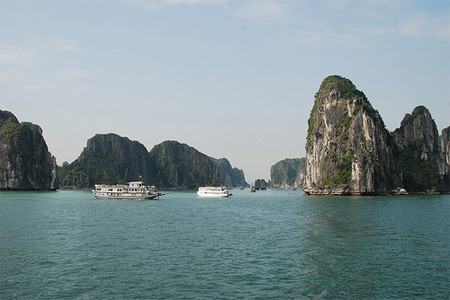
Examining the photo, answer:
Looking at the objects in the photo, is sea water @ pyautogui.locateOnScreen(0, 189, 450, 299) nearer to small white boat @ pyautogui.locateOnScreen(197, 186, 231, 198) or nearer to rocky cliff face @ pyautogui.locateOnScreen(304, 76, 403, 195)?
rocky cliff face @ pyautogui.locateOnScreen(304, 76, 403, 195)

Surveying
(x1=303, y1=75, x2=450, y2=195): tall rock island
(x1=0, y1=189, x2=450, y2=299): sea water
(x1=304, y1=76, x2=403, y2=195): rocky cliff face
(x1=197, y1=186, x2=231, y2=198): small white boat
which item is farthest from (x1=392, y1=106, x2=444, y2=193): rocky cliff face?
(x1=0, y1=189, x2=450, y2=299): sea water

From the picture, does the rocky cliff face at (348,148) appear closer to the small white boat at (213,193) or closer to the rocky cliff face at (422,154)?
the rocky cliff face at (422,154)

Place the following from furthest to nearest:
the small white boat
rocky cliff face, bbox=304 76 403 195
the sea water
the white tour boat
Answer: the small white boat → rocky cliff face, bbox=304 76 403 195 → the white tour boat → the sea water

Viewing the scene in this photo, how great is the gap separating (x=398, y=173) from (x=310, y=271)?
149174mm

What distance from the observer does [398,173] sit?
16000cm

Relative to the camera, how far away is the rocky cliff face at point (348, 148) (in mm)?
140375

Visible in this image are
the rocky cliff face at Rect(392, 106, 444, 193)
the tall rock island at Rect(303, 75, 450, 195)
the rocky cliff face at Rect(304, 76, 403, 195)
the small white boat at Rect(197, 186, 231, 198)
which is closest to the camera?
the rocky cliff face at Rect(304, 76, 403, 195)

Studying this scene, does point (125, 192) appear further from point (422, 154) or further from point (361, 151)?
point (422, 154)

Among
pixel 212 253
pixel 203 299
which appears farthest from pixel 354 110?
pixel 203 299

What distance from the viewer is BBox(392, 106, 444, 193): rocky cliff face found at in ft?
578

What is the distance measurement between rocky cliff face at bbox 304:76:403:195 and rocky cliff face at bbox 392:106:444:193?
21.1 meters

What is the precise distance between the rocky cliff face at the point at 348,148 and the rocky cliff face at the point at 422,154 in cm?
2112

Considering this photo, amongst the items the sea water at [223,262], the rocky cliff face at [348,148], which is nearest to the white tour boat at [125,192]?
the sea water at [223,262]

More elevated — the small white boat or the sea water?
the small white boat
